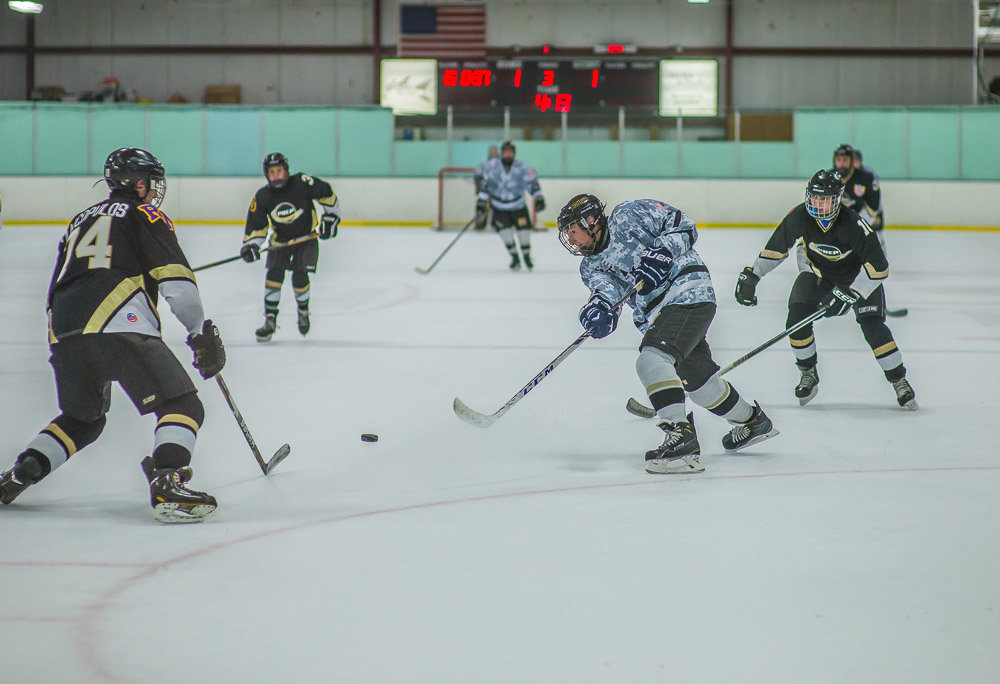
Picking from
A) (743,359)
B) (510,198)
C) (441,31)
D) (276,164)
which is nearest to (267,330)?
(276,164)

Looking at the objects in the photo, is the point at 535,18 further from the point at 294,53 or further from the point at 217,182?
the point at 217,182

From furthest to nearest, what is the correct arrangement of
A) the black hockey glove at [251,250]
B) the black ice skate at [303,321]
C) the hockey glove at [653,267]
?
1. the black ice skate at [303,321]
2. the black hockey glove at [251,250]
3. the hockey glove at [653,267]

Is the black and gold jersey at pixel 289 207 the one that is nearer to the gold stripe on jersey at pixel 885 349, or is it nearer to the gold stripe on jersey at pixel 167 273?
the gold stripe on jersey at pixel 885 349

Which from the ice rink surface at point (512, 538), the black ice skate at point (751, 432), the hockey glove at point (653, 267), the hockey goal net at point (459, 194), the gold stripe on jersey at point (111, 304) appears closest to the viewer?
the ice rink surface at point (512, 538)

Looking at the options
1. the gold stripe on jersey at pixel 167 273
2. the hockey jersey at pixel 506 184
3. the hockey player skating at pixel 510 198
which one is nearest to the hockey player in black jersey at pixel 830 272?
the gold stripe on jersey at pixel 167 273

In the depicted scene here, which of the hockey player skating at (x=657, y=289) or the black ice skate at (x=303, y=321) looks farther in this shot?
the black ice skate at (x=303, y=321)

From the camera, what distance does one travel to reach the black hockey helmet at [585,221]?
3.67 meters

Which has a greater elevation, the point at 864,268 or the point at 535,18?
the point at 535,18

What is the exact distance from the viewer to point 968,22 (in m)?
20.5

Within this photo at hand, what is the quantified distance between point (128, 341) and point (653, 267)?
1.68 meters

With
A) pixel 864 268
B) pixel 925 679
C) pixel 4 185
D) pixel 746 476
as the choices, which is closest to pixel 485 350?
pixel 864 268

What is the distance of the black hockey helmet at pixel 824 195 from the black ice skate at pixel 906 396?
2.59 feet

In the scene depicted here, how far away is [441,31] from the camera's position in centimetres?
1992

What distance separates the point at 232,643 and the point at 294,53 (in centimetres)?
2005
